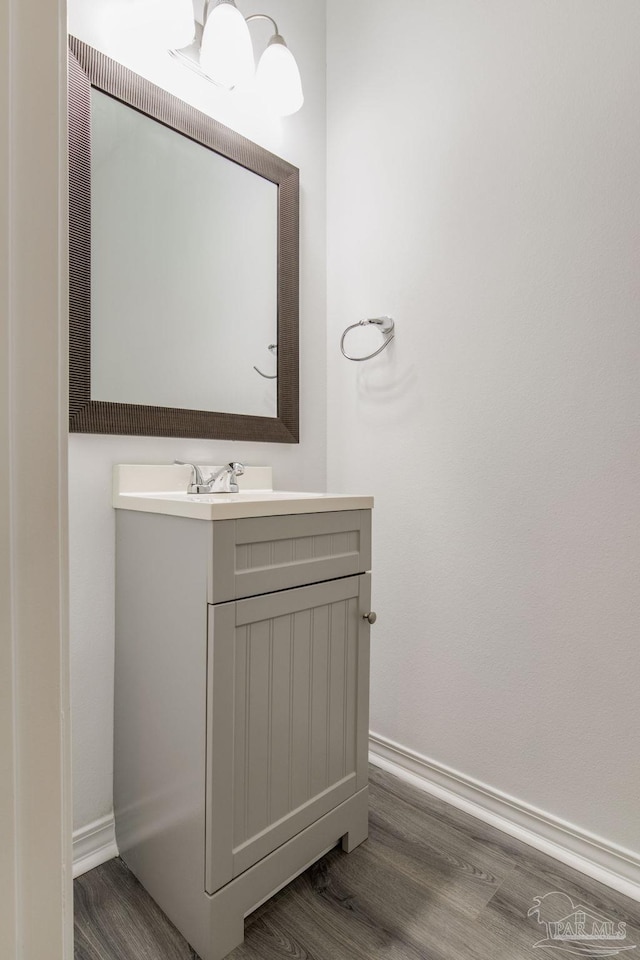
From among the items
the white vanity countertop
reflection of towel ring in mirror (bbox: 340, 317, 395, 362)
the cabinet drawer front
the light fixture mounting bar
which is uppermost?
the light fixture mounting bar

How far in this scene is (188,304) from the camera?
→ 1.47 metres

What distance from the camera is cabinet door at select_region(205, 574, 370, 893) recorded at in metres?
1.02

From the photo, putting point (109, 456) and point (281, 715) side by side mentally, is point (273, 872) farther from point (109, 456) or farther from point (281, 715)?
point (109, 456)

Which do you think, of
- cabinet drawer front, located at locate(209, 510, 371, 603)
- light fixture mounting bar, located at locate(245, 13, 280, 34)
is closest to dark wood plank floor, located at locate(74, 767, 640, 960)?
cabinet drawer front, located at locate(209, 510, 371, 603)

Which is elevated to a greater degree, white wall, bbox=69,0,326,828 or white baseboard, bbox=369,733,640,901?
white wall, bbox=69,0,326,828

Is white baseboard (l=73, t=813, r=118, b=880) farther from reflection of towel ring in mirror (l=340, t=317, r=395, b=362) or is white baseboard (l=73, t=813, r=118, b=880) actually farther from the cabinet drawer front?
reflection of towel ring in mirror (l=340, t=317, r=395, b=362)

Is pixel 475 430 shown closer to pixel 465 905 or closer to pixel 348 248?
pixel 348 248

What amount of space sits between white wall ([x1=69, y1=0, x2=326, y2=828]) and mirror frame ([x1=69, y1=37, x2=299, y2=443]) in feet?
0.12

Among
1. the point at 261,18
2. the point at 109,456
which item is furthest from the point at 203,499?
the point at 261,18

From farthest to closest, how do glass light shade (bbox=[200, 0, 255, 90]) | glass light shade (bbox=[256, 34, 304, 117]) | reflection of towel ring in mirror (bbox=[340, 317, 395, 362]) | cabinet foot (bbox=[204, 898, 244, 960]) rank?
reflection of towel ring in mirror (bbox=[340, 317, 395, 362]), glass light shade (bbox=[256, 34, 304, 117]), glass light shade (bbox=[200, 0, 255, 90]), cabinet foot (bbox=[204, 898, 244, 960])

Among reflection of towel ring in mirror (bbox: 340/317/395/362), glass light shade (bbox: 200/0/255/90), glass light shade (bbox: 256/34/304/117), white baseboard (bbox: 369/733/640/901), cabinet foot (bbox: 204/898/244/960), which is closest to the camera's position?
cabinet foot (bbox: 204/898/244/960)

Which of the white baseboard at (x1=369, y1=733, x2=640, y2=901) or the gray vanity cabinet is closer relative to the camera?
the gray vanity cabinet

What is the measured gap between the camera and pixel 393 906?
1.17 m

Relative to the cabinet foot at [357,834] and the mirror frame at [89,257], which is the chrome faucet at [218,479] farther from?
the cabinet foot at [357,834]
